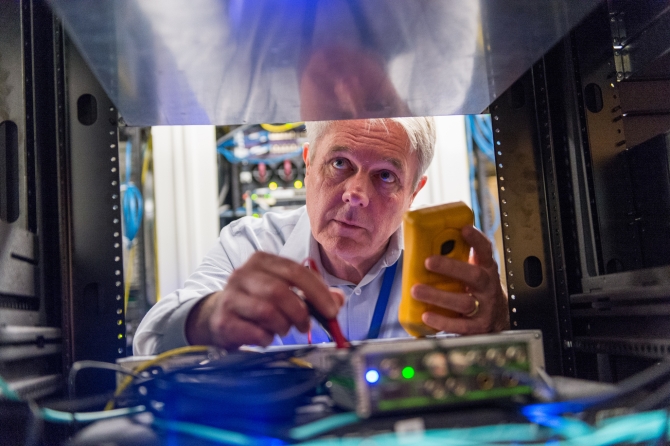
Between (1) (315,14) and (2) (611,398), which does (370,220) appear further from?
(2) (611,398)

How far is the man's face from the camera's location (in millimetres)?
1418

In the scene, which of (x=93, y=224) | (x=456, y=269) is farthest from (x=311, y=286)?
(x=93, y=224)

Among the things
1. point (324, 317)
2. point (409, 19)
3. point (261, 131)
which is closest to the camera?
point (324, 317)

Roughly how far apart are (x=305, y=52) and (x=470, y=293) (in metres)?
0.45

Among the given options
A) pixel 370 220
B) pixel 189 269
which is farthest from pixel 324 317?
pixel 189 269

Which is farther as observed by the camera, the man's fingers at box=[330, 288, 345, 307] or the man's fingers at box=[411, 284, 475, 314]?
the man's fingers at box=[411, 284, 475, 314]

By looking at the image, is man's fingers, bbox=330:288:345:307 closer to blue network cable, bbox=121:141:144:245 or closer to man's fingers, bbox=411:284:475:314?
man's fingers, bbox=411:284:475:314

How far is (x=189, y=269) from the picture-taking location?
6.86ft

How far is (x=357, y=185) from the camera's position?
55.4 inches

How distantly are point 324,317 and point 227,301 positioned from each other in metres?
0.15

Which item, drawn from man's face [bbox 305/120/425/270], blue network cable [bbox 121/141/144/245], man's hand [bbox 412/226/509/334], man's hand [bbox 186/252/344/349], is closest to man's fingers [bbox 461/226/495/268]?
man's hand [bbox 412/226/509/334]

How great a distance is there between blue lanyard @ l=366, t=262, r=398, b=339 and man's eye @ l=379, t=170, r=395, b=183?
0.29 meters

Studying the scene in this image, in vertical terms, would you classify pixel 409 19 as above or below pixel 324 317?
above

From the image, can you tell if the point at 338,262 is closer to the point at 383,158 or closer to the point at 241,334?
the point at 383,158
